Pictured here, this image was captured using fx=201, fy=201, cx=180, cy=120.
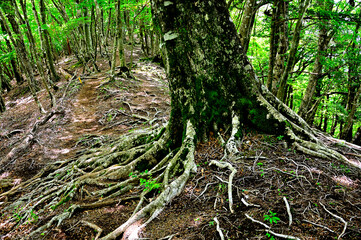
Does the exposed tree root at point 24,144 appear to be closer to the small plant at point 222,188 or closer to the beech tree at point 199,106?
the beech tree at point 199,106

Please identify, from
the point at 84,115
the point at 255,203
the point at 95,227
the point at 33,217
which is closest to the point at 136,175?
the point at 95,227

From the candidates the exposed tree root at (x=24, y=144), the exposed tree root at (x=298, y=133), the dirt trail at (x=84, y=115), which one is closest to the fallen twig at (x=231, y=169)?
the exposed tree root at (x=298, y=133)

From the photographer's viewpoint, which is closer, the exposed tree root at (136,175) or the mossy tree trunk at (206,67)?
the exposed tree root at (136,175)

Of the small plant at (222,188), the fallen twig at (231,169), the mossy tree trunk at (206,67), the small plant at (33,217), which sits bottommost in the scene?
the small plant at (33,217)

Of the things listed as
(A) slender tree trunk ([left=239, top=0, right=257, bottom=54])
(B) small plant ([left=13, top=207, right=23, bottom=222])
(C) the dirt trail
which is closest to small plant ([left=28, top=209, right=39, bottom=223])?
(B) small plant ([left=13, top=207, right=23, bottom=222])

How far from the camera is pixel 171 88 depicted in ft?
12.7

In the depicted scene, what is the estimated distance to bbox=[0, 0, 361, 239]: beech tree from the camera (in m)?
3.46

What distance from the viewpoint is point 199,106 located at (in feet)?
12.4

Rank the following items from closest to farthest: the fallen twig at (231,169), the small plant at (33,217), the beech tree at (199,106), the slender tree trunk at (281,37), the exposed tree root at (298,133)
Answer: the fallen twig at (231,169)
the exposed tree root at (298,133)
the beech tree at (199,106)
the small plant at (33,217)
the slender tree trunk at (281,37)

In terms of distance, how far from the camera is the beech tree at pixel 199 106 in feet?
11.4

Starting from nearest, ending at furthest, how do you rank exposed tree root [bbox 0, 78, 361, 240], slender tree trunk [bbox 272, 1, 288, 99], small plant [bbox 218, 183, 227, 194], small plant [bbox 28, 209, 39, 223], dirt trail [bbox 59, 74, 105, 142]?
small plant [bbox 218, 183, 227, 194]
exposed tree root [bbox 0, 78, 361, 240]
small plant [bbox 28, 209, 39, 223]
slender tree trunk [bbox 272, 1, 288, 99]
dirt trail [bbox 59, 74, 105, 142]

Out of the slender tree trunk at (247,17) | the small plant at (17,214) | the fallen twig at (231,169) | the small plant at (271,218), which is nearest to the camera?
the small plant at (271,218)

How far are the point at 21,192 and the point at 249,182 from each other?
5373mm

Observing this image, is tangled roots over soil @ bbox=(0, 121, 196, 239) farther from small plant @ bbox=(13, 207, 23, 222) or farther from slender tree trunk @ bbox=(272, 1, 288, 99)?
slender tree trunk @ bbox=(272, 1, 288, 99)
